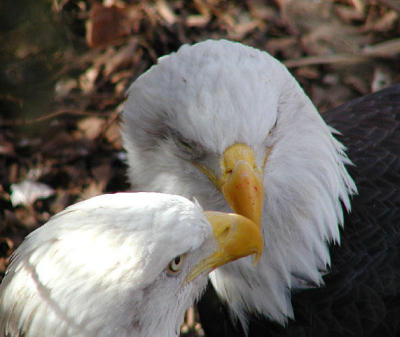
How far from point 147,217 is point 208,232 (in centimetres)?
24

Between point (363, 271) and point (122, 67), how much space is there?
2.63m

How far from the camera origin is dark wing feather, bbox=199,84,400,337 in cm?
246

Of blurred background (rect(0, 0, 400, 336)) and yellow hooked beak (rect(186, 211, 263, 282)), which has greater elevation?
yellow hooked beak (rect(186, 211, 263, 282))

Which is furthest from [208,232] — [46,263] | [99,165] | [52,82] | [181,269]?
[99,165]

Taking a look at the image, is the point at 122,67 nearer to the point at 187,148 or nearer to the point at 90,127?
the point at 90,127

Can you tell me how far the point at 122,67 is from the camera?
4516mm

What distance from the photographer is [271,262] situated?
257 centimetres

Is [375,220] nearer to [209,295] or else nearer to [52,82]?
[209,295]

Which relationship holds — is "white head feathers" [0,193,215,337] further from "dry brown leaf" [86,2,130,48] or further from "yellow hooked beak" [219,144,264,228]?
"dry brown leaf" [86,2,130,48]

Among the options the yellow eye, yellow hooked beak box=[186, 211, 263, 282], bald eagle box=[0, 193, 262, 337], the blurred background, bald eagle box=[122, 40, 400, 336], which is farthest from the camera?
the blurred background

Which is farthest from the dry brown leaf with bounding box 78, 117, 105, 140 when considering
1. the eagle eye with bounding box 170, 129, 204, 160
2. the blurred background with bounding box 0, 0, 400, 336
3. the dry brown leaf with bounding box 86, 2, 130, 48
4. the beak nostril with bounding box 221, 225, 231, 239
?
the beak nostril with bounding box 221, 225, 231, 239

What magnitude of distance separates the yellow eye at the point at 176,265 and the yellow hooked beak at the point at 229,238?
0.36ft

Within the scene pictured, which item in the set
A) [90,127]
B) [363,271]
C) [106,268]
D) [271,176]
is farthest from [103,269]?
[90,127]

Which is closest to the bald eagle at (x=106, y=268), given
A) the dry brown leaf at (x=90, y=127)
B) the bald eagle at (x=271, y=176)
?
the bald eagle at (x=271, y=176)
